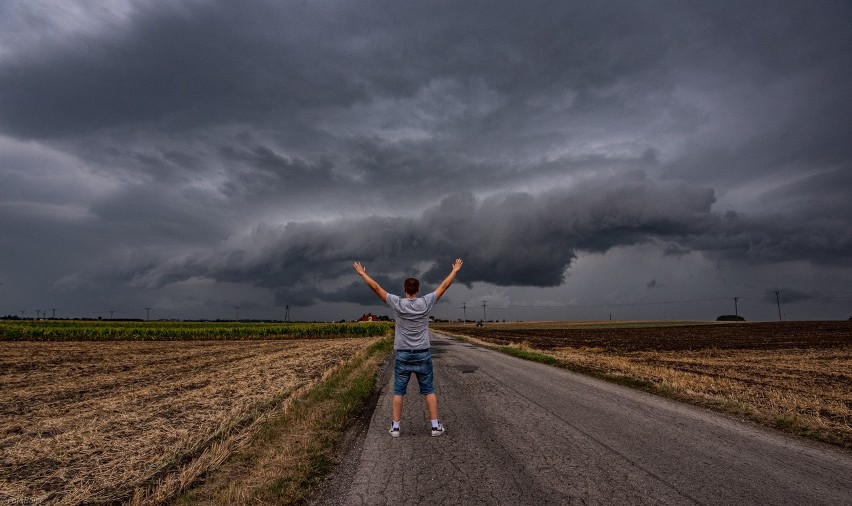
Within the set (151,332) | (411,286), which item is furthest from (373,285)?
(151,332)

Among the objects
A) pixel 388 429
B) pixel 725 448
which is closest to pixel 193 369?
pixel 388 429

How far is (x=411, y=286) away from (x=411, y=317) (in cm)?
44

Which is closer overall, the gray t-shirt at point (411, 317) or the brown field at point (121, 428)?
the brown field at point (121, 428)

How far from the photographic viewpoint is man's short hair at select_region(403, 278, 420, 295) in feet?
21.0

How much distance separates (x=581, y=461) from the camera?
5.38 metres

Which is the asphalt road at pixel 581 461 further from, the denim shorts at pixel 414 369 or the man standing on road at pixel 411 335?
the denim shorts at pixel 414 369

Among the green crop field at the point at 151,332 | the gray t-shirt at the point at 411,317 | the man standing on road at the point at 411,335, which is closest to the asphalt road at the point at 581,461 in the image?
the man standing on road at the point at 411,335

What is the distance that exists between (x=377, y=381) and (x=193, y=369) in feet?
30.1

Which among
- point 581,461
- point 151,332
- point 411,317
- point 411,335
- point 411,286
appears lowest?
point 151,332

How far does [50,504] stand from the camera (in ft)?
14.2

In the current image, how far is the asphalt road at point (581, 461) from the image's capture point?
4.39m

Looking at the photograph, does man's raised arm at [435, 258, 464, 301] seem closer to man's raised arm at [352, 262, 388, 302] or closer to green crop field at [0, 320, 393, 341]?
man's raised arm at [352, 262, 388, 302]

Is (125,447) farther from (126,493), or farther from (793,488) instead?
(793,488)

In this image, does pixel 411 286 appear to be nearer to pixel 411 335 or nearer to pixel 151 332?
pixel 411 335
